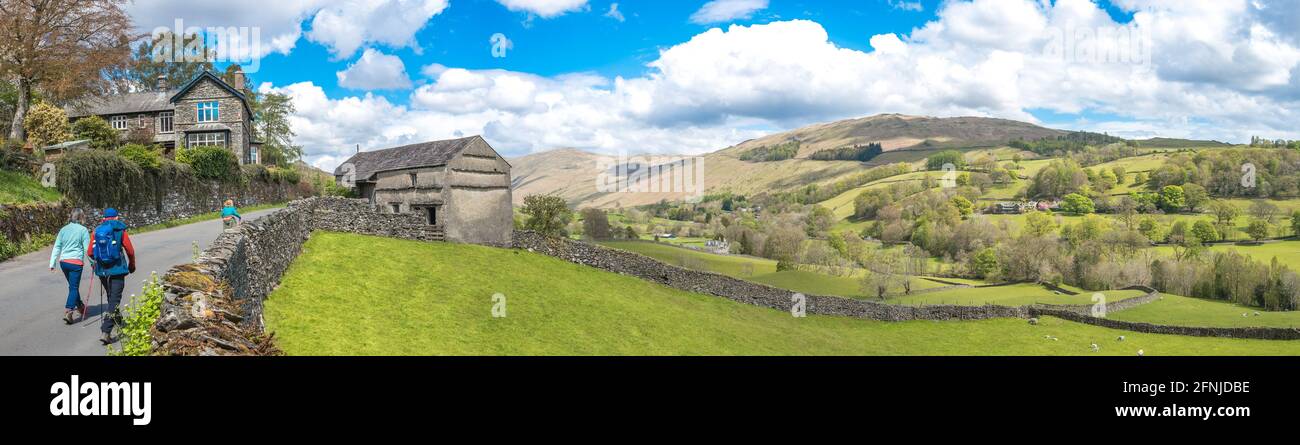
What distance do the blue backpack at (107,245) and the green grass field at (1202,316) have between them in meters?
79.3

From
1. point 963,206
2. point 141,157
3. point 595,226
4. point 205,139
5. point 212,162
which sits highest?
point 205,139

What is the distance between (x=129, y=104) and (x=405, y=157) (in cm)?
3691

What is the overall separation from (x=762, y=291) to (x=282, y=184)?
140ft

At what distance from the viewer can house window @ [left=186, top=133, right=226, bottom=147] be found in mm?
56750

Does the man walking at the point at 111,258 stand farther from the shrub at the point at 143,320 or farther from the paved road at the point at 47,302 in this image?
the shrub at the point at 143,320

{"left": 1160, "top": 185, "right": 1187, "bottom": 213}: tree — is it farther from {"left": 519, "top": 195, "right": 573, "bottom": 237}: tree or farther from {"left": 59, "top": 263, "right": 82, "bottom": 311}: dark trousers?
{"left": 59, "top": 263, "right": 82, "bottom": 311}: dark trousers

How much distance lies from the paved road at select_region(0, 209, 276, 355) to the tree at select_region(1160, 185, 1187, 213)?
736 ft

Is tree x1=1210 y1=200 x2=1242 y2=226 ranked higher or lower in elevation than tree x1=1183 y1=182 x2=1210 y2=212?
lower

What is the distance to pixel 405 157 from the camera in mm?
42562

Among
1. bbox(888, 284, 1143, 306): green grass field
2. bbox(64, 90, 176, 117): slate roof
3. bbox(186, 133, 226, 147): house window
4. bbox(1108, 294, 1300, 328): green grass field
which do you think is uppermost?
bbox(64, 90, 176, 117): slate roof

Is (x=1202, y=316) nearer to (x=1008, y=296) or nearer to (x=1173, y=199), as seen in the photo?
(x=1008, y=296)

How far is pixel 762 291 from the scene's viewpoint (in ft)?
145

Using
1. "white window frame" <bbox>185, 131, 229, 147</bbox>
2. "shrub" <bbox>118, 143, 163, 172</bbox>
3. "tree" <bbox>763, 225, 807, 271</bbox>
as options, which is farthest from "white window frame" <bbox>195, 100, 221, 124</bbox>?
"tree" <bbox>763, 225, 807, 271</bbox>

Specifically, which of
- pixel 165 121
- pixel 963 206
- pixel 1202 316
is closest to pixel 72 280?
pixel 165 121
